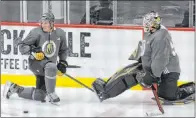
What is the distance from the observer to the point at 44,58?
13.5 ft

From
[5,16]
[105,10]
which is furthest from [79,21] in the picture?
[5,16]

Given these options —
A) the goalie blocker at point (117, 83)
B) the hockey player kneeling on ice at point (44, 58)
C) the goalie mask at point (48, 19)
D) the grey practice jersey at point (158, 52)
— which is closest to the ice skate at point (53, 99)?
the hockey player kneeling on ice at point (44, 58)

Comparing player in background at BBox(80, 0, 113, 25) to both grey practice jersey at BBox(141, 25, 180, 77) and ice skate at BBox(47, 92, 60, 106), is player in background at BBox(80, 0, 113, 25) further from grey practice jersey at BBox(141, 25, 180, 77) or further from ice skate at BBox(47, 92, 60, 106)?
ice skate at BBox(47, 92, 60, 106)

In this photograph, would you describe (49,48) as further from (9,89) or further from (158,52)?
(158,52)

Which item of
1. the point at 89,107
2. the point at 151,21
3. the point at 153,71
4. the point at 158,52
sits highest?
the point at 151,21

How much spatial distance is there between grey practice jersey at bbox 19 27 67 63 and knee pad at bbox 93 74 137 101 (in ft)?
0.97

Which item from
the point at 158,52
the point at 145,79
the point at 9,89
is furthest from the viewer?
the point at 9,89

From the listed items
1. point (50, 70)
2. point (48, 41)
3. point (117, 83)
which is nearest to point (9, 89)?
point (50, 70)

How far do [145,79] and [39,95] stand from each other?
2.09ft

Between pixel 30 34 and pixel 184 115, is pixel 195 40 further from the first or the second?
pixel 30 34

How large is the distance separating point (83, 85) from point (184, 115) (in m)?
0.61

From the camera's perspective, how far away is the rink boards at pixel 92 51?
429 cm

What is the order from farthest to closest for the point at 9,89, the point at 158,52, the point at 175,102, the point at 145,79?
the point at 9,89 → the point at 175,102 → the point at 145,79 → the point at 158,52

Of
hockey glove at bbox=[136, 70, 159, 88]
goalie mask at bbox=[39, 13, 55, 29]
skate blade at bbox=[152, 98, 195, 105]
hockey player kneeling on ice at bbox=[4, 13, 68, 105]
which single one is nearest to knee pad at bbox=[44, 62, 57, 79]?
hockey player kneeling on ice at bbox=[4, 13, 68, 105]
